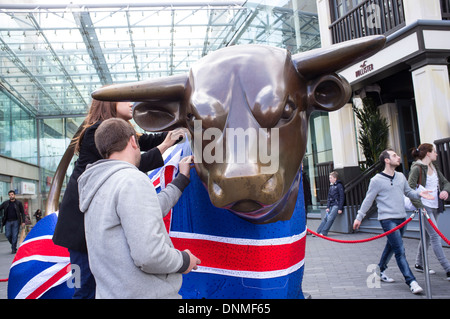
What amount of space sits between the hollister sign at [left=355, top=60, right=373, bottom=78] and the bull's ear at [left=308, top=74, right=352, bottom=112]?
876cm

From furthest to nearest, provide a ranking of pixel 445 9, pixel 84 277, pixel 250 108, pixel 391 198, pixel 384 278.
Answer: pixel 445 9
pixel 384 278
pixel 391 198
pixel 84 277
pixel 250 108

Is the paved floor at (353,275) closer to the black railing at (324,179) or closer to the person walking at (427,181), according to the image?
the person walking at (427,181)

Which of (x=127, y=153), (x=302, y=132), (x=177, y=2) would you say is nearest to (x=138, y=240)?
(x=127, y=153)

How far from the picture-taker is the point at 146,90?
1.68 m

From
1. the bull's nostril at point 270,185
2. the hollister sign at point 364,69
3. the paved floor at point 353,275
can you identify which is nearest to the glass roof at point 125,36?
the hollister sign at point 364,69

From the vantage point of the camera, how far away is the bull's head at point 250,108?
1277 millimetres

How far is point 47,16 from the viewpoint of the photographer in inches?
595

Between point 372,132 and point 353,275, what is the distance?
5.77m

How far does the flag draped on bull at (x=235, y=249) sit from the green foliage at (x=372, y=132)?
375 inches

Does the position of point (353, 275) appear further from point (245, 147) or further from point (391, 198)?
point (245, 147)

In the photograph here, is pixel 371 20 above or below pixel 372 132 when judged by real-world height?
above

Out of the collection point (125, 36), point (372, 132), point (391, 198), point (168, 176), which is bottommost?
point (391, 198)

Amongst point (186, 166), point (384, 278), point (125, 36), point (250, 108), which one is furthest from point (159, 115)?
point (125, 36)

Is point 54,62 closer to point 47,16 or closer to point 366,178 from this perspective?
point 47,16
